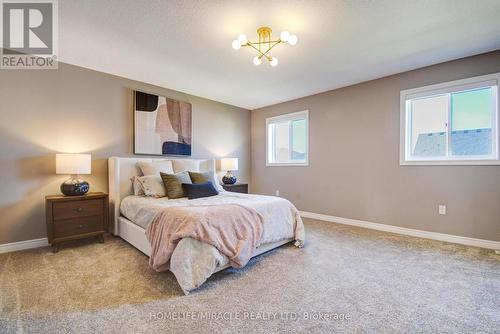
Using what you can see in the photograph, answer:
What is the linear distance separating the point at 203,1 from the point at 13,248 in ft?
11.5

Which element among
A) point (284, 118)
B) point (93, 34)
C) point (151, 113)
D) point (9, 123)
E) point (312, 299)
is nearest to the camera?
point (312, 299)

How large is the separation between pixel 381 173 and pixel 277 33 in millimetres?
2676

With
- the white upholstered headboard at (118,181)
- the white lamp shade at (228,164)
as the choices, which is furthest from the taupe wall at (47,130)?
the white lamp shade at (228,164)

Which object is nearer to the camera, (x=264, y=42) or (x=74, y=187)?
(x=264, y=42)

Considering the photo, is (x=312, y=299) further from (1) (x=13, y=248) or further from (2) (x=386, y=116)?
(1) (x=13, y=248)

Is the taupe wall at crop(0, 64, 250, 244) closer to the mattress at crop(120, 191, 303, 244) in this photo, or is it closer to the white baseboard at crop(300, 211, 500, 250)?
the mattress at crop(120, 191, 303, 244)

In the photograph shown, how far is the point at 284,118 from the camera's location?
4.98 metres

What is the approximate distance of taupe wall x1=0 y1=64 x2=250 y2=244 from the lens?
106 inches

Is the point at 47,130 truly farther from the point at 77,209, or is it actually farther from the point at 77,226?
the point at 77,226

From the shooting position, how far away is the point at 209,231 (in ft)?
6.38

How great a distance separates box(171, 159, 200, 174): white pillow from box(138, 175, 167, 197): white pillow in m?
0.58

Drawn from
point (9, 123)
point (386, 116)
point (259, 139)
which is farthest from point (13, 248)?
point (386, 116)

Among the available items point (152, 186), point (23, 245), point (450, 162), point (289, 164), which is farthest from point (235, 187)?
point (450, 162)

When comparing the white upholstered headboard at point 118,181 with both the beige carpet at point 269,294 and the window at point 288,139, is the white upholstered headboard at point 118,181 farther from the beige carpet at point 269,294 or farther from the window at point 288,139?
the window at point 288,139
